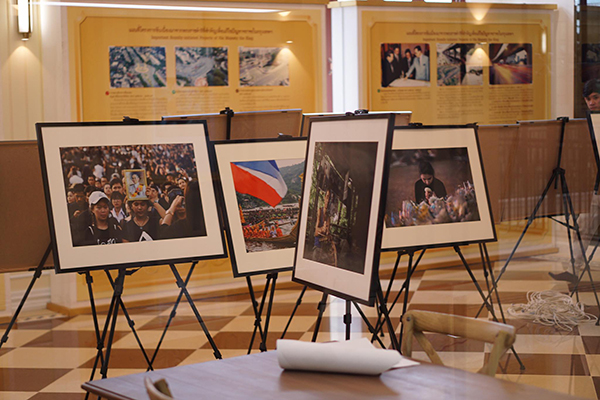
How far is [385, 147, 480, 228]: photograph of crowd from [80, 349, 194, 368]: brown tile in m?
A: 1.86

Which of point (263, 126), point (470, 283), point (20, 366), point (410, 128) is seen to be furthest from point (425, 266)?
point (20, 366)

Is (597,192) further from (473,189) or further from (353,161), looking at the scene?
(353,161)

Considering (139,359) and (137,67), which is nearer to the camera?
(139,359)

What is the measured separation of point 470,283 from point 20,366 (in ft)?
8.85

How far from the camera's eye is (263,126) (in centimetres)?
378

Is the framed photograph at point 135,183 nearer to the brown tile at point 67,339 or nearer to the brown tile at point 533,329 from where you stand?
the brown tile at point 533,329

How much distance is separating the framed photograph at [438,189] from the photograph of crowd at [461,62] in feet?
0.64

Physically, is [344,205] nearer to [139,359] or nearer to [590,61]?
[590,61]

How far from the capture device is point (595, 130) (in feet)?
8.80

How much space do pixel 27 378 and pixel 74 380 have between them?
0.28 metres

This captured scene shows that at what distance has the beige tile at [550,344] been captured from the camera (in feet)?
9.41

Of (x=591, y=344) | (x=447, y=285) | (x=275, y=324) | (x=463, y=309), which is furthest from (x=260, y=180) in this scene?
(x=275, y=324)

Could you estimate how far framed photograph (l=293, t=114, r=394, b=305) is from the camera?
254 cm

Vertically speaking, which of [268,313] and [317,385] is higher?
[317,385]
